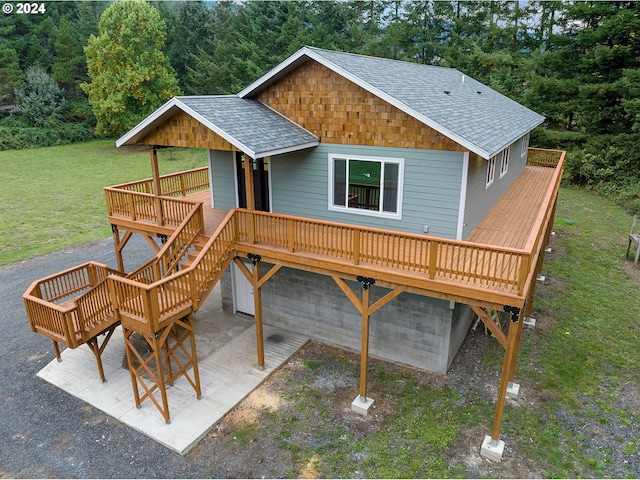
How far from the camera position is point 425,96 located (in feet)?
38.4

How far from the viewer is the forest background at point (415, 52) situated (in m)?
27.5

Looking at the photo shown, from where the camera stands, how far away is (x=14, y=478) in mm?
8414

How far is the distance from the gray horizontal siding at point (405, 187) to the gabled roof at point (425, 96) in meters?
0.78

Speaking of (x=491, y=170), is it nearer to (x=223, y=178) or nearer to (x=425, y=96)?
(x=425, y=96)

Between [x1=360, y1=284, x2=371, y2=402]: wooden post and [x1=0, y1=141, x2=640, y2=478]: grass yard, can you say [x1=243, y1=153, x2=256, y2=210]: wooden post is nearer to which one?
[x1=360, y1=284, x2=371, y2=402]: wooden post

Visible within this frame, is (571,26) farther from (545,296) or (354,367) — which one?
(354,367)

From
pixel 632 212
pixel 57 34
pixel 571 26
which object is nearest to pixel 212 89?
pixel 57 34

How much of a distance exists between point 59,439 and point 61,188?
2728cm

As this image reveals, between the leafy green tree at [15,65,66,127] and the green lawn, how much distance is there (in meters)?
5.09

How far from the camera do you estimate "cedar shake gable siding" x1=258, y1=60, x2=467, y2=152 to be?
10.3m

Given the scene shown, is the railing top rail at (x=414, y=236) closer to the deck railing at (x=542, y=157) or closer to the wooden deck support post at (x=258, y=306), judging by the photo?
the wooden deck support post at (x=258, y=306)

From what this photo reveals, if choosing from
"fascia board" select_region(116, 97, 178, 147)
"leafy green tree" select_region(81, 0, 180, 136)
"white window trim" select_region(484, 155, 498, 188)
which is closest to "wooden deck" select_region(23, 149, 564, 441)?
"white window trim" select_region(484, 155, 498, 188)

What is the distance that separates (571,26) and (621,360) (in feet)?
96.5

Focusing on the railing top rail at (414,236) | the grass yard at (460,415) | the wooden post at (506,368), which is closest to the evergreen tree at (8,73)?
the railing top rail at (414,236)
